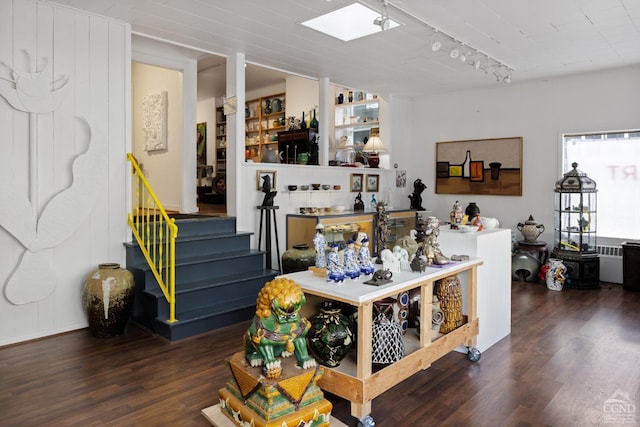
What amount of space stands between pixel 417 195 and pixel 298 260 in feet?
11.3

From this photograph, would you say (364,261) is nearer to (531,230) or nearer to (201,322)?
(201,322)

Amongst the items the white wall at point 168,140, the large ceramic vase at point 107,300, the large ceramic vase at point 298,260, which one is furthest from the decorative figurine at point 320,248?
the white wall at point 168,140

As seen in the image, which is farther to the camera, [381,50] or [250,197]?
[250,197]

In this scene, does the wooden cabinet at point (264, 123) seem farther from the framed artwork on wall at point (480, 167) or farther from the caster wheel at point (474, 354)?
the caster wheel at point (474, 354)

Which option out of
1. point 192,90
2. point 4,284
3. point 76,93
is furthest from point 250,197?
point 4,284

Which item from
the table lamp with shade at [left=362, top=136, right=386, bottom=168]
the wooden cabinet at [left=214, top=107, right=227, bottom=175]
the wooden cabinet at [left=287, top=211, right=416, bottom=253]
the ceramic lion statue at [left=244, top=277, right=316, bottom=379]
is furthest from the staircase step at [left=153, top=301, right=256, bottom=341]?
the wooden cabinet at [left=214, top=107, right=227, bottom=175]

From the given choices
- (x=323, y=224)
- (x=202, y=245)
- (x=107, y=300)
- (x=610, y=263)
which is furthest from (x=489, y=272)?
(x=610, y=263)

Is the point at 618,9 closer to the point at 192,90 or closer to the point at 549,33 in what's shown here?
the point at 549,33

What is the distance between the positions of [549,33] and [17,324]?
589 cm

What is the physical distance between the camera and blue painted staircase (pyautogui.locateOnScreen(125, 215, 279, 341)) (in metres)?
3.99

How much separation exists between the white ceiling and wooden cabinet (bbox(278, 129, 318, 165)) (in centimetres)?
109

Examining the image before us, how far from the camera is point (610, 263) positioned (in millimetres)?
6145

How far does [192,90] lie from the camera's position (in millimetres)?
6184

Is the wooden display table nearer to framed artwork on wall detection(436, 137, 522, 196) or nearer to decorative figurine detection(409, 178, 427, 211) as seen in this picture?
framed artwork on wall detection(436, 137, 522, 196)
